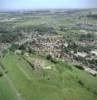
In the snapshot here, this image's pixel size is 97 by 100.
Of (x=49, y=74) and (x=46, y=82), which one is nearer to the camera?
(x=46, y=82)

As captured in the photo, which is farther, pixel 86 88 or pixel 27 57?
pixel 27 57

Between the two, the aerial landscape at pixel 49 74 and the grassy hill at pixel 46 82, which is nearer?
the grassy hill at pixel 46 82

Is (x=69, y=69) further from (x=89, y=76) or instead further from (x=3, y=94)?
(x=3, y=94)

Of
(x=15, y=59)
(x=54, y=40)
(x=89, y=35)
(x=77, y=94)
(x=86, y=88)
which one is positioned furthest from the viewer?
(x=89, y=35)

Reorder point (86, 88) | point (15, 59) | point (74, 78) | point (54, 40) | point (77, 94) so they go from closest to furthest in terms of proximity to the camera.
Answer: point (77, 94) < point (86, 88) < point (74, 78) < point (15, 59) < point (54, 40)

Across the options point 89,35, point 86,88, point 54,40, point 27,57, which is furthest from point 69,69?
point 89,35

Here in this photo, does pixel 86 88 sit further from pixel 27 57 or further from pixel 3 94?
pixel 27 57

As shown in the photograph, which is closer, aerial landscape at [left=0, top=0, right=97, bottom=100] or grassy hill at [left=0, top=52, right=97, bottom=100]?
grassy hill at [left=0, top=52, right=97, bottom=100]

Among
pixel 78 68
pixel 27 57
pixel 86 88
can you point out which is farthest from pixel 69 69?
pixel 27 57
